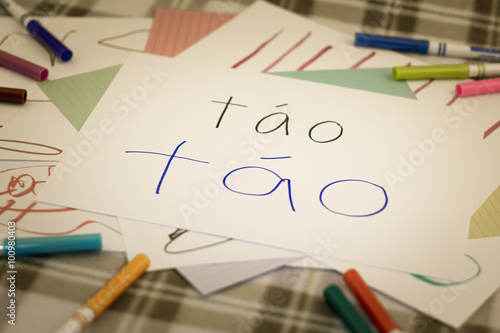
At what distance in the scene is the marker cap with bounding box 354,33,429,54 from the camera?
0.70 meters

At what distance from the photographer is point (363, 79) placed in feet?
2.16

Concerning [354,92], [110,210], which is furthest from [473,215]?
[110,210]

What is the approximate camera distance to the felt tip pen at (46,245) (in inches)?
18.7

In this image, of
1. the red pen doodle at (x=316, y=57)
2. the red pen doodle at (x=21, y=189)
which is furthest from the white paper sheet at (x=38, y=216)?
the red pen doodle at (x=316, y=57)

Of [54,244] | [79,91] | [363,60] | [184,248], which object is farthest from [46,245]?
[363,60]

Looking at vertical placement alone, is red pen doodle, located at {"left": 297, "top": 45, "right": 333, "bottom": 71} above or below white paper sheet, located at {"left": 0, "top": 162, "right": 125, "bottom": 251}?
above

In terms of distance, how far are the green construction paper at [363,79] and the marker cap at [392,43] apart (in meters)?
0.05

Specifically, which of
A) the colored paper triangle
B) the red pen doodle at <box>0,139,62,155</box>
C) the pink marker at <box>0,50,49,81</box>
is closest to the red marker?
the colored paper triangle

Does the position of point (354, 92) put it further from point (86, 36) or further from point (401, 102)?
point (86, 36)

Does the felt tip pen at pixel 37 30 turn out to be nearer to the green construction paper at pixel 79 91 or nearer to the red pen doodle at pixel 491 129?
the green construction paper at pixel 79 91

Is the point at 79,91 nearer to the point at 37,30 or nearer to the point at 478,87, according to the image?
the point at 37,30

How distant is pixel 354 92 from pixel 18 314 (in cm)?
→ 44

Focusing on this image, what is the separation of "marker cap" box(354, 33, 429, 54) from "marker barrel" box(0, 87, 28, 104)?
43cm

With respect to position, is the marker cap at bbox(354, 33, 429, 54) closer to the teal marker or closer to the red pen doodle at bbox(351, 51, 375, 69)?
the red pen doodle at bbox(351, 51, 375, 69)
